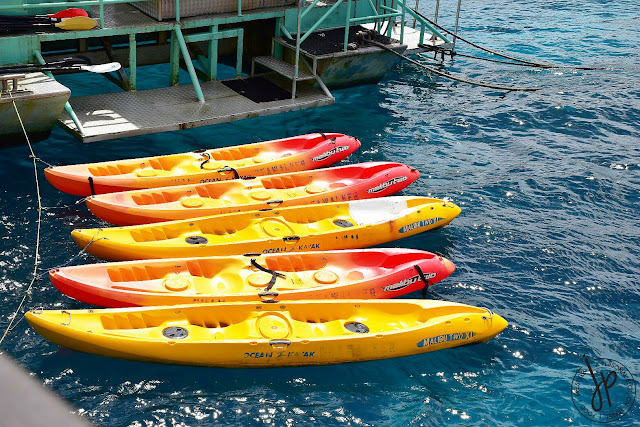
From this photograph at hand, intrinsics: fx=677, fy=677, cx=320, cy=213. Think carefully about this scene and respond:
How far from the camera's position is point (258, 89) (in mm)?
19297

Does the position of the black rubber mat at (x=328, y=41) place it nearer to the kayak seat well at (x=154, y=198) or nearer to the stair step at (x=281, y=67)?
the stair step at (x=281, y=67)

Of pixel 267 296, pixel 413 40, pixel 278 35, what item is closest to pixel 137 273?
pixel 267 296

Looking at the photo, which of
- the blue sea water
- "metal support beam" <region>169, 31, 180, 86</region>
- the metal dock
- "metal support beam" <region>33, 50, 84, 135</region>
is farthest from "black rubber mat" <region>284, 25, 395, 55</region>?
"metal support beam" <region>33, 50, 84, 135</region>

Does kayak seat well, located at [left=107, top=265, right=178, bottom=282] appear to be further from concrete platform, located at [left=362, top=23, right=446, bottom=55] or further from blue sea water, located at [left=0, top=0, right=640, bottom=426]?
concrete platform, located at [left=362, top=23, right=446, bottom=55]

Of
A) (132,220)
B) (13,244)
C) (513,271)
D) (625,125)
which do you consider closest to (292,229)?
(132,220)

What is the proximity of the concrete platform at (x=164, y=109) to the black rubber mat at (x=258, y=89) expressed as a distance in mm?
282

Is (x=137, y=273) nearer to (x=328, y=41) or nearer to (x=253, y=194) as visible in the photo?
(x=253, y=194)

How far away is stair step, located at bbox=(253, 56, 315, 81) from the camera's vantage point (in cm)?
1900

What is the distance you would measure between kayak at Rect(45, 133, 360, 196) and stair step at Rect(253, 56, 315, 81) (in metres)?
2.66

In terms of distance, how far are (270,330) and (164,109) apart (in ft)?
28.4

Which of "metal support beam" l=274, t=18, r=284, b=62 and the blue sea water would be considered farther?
"metal support beam" l=274, t=18, r=284, b=62

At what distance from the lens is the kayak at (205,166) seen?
14297mm

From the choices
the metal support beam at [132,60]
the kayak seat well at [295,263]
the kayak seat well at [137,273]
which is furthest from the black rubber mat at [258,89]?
the kayak seat well at [137,273]

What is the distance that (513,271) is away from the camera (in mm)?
13961
